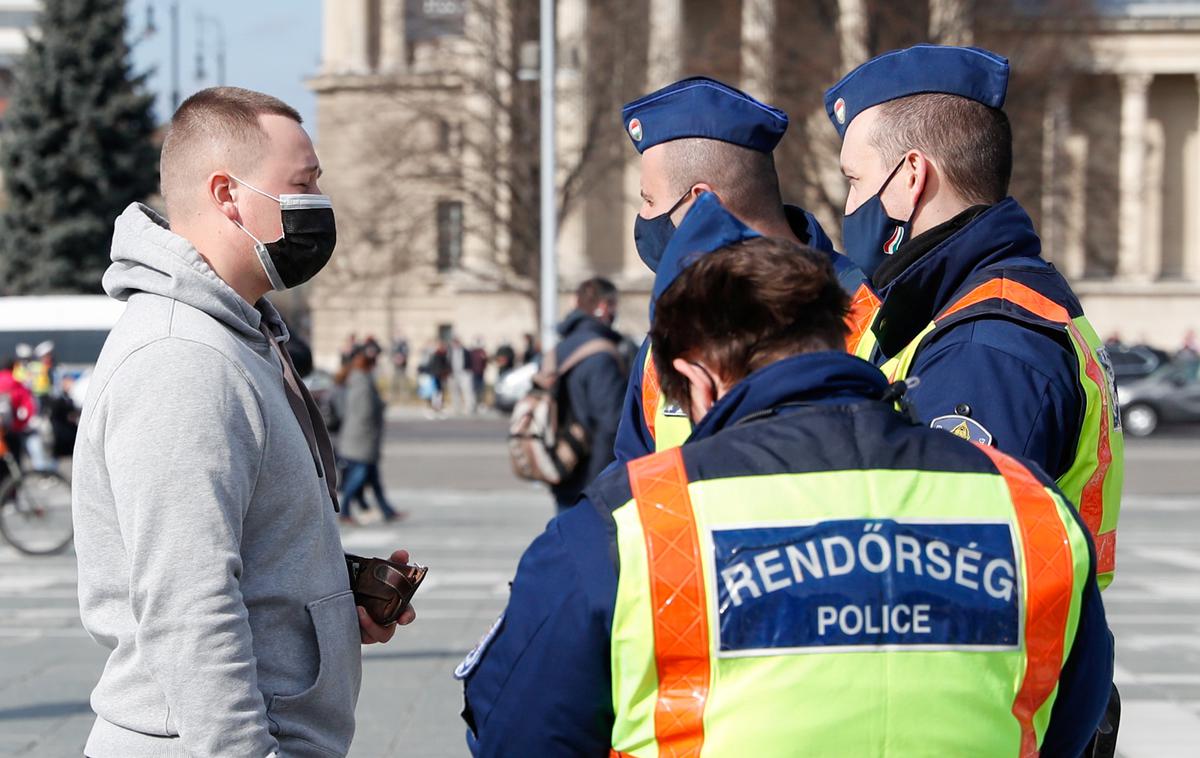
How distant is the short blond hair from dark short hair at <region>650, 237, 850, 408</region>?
1.19 meters

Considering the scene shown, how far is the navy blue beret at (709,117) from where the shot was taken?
3867 mm

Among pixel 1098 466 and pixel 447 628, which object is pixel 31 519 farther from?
pixel 1098 466

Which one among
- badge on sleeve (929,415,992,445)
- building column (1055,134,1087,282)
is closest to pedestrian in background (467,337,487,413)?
building column (1055,134,1087,282)

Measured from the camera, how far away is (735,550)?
2.15m

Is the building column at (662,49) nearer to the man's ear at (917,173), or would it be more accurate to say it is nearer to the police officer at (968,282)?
the police officer at (968,282)

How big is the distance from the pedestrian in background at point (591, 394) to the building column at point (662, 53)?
98.5 feet

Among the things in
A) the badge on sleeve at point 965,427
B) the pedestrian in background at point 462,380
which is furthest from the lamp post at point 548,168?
the badge on sleeve at point 965,427

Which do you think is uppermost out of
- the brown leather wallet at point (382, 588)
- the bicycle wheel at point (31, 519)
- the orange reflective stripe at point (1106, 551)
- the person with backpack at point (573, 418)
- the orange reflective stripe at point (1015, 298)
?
the orange reflective stripe at point (1015, 298)

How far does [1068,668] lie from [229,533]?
4.67 feet

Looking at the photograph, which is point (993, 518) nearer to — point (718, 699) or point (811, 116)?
point (718, 699)

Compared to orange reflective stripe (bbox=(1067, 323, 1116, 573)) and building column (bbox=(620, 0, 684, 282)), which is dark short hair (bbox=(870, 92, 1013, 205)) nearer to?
orange reflective stripe (bbox=(1067, 323, 1116, 573))

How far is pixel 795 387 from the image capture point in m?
2.25

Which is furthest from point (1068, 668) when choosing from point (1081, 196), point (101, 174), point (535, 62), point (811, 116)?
point (101, 174)

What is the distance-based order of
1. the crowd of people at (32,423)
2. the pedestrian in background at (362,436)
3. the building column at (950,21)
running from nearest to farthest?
the pedestrian in background at (362,436)
the crowd of people at (32,423)
the building column at (950,21)
